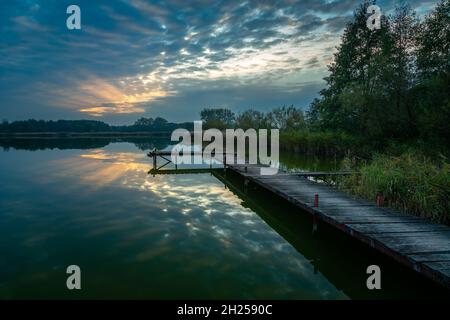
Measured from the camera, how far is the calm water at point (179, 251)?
17.6 ft

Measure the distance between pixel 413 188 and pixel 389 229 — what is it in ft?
8.85

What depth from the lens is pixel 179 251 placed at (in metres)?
6.99

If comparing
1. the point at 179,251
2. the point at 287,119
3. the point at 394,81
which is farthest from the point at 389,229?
the point at 287,119

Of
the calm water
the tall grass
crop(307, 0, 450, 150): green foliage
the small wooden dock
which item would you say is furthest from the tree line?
the calm water

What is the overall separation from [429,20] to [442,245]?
23.7 m

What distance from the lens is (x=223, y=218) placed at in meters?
9.58

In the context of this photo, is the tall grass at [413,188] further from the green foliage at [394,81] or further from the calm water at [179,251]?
the green foliage at [394,81]

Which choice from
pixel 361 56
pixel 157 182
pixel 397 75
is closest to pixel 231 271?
pixel 157 182

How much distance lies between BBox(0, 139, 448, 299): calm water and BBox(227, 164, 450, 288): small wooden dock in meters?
0.71

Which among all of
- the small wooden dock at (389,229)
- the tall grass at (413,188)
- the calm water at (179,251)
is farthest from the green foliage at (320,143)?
the small wooden dock at (389,229)

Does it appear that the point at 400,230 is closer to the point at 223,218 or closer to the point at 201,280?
the point at 201,280

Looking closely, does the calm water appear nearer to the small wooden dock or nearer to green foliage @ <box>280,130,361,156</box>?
the small wooden dock

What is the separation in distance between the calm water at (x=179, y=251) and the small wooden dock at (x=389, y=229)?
27.8 inches

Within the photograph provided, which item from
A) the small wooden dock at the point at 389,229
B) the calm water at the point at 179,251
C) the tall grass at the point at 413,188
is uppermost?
the tall grass at the point at 413,188
